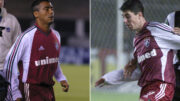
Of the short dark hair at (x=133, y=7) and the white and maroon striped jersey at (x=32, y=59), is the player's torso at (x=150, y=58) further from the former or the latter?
the white and maroon striped jersey at (x=32, y=59)

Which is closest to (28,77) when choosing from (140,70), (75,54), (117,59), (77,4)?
(140,70)

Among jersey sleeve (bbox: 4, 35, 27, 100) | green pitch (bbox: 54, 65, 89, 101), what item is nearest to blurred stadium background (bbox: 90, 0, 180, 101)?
green pitch (bbox: 54, 65, 89, 101)

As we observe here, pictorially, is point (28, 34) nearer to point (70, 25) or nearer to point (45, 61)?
point (45, 61)

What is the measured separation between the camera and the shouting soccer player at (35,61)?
14.0 ft

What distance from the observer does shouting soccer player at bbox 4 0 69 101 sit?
427cm

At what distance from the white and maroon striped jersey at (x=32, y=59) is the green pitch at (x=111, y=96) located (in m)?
2.95

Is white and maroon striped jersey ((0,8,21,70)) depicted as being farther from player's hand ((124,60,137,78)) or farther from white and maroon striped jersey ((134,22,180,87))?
white and maroon striped jersey ((134,22,180,87))

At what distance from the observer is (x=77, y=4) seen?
27.4m

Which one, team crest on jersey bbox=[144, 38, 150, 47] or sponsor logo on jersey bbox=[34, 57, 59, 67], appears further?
sponsor logo on jersey bbox=[34, 57, 59, 67]

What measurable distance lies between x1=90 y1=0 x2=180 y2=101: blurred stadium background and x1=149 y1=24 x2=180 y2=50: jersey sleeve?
5.46ft

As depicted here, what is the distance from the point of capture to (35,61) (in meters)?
4.41

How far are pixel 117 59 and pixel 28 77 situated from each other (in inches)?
232

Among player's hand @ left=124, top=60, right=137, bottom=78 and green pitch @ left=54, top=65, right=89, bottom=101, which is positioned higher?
player's hand @ left=124, top=60, right=137, bottom=78

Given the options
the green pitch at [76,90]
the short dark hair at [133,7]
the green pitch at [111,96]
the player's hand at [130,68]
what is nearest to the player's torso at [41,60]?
the player's hand at [130,68]
